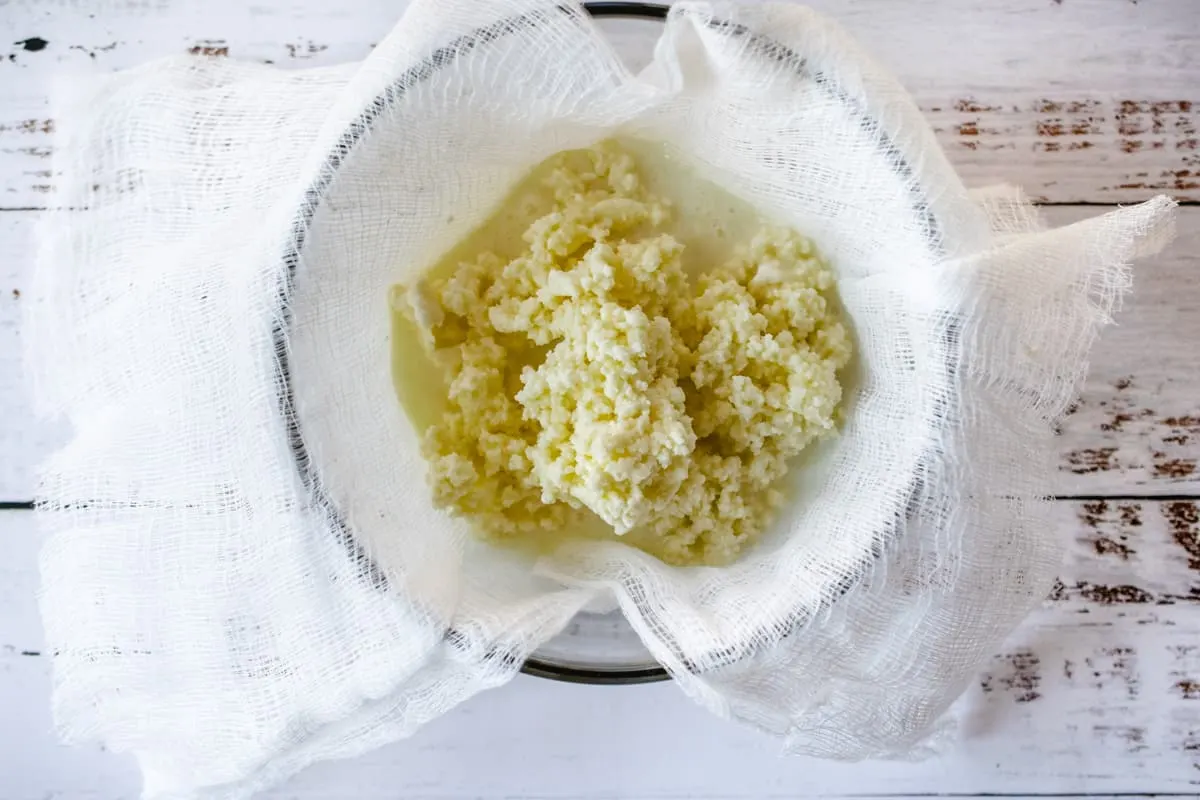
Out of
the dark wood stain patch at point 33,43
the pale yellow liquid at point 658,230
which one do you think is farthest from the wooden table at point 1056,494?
the pale yellow liquid at point 658,230

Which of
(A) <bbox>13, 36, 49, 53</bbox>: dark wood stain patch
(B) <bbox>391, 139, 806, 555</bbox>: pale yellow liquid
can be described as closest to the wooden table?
(A) <bbox>13, 36, 49, 53</bbox>: dark wood stain patch

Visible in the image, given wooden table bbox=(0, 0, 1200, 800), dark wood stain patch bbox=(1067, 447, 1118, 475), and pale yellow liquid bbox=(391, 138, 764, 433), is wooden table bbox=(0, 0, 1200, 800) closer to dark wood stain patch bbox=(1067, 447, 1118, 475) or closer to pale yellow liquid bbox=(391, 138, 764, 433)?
dark wood stain patch bbox=(1067, 447, 1118, 475)

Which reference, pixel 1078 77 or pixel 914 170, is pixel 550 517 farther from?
pixel 1078 77

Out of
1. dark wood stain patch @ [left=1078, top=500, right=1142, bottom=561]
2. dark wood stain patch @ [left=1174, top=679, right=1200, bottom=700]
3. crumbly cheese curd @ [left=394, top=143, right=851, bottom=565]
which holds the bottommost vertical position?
dark wood stain patch @ [left=1174, top=679, right=1200, bottom=700]

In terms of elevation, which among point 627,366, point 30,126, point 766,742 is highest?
point 30,126

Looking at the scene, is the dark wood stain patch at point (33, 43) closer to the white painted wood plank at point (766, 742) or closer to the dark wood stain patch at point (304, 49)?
the dark wood stain patch at point (304, 49)

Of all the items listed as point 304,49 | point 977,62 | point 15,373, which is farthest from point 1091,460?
point 15,373

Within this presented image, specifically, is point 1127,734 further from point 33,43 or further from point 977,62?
point 33,43

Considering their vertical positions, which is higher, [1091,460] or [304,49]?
[304,49]
